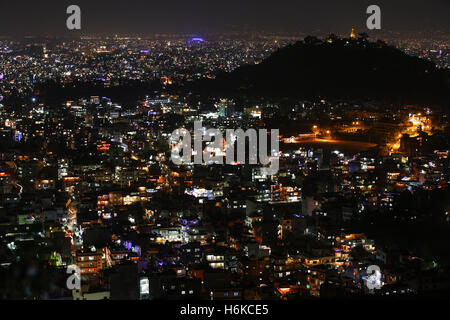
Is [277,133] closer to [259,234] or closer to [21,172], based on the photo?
[21,172]

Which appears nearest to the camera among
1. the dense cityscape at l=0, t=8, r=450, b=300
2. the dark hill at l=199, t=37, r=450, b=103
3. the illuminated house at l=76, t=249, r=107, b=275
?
the dense cityscape at l=0, t=8, r=450, b=300

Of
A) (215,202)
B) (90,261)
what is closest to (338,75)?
(215,202)

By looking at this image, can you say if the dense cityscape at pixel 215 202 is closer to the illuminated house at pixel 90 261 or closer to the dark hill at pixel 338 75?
the illuminated house at pixel 90 261

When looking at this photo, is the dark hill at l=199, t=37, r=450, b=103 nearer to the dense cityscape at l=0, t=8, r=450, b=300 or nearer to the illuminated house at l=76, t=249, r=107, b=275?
the dense cityscape at l=0, t=8, r=450, b=300

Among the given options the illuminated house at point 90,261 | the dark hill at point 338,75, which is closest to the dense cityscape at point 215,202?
the illuminated house at point 90,261

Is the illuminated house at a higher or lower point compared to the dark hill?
lower

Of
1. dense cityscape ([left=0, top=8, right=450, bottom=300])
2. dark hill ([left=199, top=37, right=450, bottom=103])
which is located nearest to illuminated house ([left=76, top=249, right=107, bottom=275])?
dense cityscape ([left=0, top=8, right=450, bottom=300])

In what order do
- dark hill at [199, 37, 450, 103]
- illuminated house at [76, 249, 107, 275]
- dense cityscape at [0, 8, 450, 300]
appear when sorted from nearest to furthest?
1. dense cityscape at [0, 8, 450, 300]
2. illuminated house at [76, 249, 107, 275]
3. dark hill at [199, 37, 450, 103]

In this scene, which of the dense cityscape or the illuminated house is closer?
the dense cityscape
